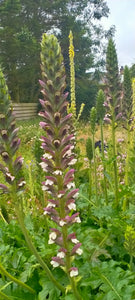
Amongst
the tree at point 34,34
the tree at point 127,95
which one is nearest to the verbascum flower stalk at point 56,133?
the tree at point 127,95

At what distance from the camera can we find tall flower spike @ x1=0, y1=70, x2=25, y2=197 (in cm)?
157

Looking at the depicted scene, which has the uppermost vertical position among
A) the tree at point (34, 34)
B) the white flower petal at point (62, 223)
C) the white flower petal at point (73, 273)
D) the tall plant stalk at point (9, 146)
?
the tree at point (34, 34)

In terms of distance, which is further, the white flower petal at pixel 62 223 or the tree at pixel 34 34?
the tree at pixel 34 34

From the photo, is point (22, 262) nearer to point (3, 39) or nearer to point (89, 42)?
point (3, 39)

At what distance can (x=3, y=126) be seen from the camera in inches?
63.2

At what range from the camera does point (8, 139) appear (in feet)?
5.31

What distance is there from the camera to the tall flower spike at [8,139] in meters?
1.57

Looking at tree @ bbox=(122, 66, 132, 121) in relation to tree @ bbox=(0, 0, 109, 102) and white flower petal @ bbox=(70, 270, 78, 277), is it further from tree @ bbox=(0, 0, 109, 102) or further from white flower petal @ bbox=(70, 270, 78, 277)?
tree @ bbox=(0, 0, 109, 102)

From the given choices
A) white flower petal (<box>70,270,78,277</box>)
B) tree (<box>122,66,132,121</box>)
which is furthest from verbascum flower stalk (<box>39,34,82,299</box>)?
tree (<box>122,66,132,121</box>)

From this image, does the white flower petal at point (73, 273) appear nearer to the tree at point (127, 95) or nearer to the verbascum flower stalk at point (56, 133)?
the verbascum flower stalk at point (56, 133)

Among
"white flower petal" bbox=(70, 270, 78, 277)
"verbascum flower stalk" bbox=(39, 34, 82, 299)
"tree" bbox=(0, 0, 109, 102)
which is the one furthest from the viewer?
"tree" bbox=(0, 0, 109, 102)

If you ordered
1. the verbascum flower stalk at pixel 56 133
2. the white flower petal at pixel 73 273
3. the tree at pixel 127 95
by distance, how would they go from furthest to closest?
1. the tree at pixel 127 95
2. the white flower petal at pixel 73 273
3. the verbascum flower stalk at pixel 56 133

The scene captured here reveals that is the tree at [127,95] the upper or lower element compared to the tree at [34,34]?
lower

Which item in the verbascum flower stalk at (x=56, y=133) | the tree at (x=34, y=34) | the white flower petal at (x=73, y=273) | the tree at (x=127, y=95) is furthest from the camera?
the tree at (x=34, y=34)
